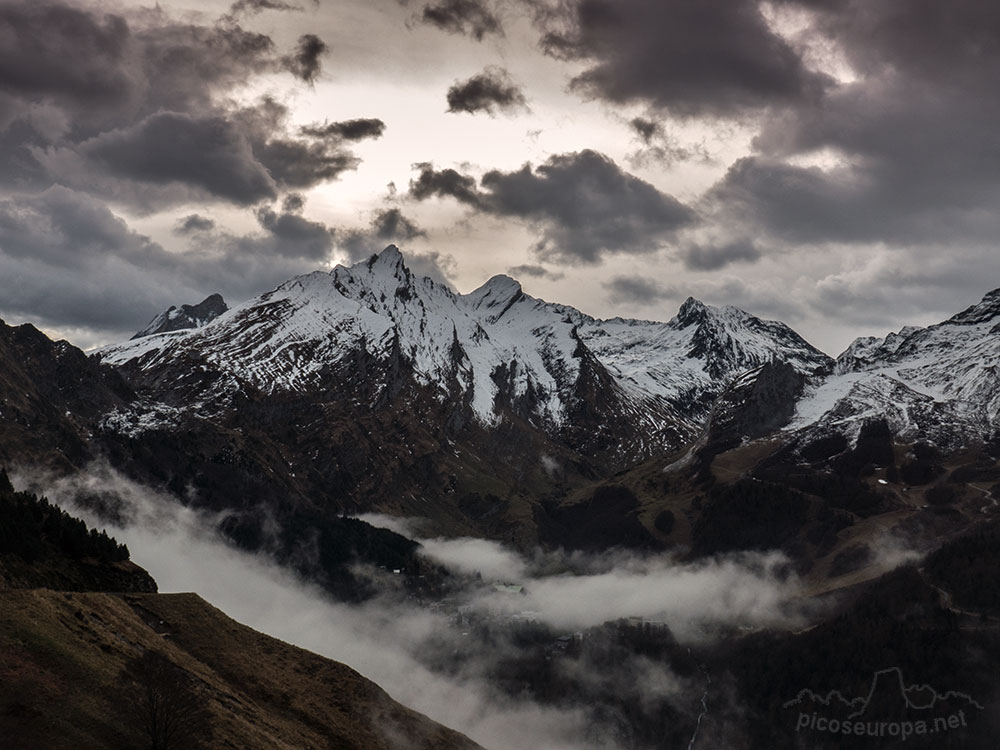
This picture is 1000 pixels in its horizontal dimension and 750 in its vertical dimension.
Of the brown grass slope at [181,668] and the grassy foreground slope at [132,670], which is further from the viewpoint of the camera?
the grassy foreground slope at [132,670]

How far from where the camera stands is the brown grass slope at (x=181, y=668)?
8906 cm

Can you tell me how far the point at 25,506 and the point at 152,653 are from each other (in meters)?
61.3

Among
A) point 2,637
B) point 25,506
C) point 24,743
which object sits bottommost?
point 24,743

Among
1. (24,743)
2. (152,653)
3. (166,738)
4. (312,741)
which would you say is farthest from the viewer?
(312,741)

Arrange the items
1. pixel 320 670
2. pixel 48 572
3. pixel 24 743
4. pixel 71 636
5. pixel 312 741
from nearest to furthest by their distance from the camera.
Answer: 1. pixel 24 743
2. pixel 71 636
3. pixel 312 741
4. pixel 48 572
5. pixel 320 670

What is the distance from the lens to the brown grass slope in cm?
8906

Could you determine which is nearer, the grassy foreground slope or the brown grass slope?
the brown grass slope

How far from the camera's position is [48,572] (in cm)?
14188

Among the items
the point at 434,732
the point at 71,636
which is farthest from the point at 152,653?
the point at 434,732

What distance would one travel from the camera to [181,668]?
118750mm

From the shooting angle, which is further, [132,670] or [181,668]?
[181,668]

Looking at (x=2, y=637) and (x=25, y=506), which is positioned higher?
(x=25, y=506)

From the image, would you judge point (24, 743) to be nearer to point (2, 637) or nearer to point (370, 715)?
point (2, 637)

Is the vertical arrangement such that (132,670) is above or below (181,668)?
below
